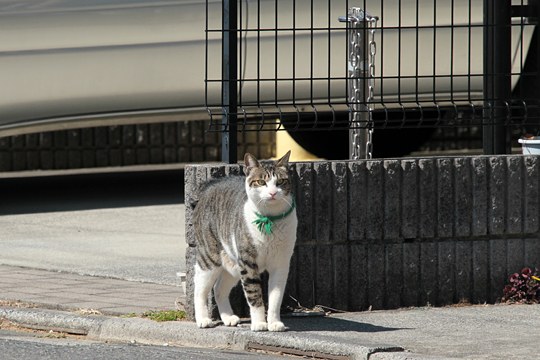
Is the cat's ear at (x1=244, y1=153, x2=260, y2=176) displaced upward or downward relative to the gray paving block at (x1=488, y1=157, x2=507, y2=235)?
upward

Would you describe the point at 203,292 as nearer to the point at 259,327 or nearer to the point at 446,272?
the point at 259,327

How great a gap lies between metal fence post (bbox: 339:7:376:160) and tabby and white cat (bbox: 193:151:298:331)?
45.7 inches

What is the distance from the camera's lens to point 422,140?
14203 mm

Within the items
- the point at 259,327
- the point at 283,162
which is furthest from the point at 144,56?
the point at 259,327

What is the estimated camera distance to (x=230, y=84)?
7105mm

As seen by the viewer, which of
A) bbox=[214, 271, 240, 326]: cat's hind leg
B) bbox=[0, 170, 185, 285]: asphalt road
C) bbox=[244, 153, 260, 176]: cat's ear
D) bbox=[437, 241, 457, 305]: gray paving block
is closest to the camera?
bbox=[244, 153, 260, 176]: cat's ear

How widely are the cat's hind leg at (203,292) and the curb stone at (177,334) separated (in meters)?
0.06

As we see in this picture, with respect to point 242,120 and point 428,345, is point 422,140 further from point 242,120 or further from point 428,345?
point 428,345

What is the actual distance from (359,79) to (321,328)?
183 centimetres

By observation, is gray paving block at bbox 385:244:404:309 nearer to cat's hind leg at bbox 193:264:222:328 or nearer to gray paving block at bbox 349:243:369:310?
gray paving block at bbox 349:243:369:310

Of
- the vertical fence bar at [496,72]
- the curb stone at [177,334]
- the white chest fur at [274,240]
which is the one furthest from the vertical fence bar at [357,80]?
the curb stone at [177,334]

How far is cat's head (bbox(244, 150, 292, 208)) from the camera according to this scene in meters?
6.46

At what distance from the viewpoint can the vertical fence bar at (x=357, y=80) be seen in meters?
7.79

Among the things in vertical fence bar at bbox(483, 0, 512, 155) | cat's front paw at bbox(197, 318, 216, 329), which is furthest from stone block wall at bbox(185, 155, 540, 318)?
Result: vertical fence bar at bbox(483, 0, 512, 155)
